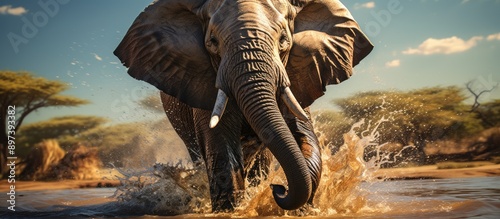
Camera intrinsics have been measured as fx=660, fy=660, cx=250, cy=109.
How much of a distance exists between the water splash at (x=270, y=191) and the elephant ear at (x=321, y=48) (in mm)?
966

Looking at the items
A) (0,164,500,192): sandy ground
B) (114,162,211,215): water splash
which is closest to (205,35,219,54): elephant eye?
(114,162,211,215): water splash

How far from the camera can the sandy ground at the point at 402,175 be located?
19.3m

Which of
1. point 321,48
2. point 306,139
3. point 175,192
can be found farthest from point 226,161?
point 175,192

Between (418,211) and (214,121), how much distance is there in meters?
2.76

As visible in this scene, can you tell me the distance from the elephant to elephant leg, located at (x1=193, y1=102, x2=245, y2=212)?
11 mm

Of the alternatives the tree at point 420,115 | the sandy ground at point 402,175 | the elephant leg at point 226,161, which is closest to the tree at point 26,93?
the sandy ground at point 402,175

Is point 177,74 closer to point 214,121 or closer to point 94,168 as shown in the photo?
point 214,121

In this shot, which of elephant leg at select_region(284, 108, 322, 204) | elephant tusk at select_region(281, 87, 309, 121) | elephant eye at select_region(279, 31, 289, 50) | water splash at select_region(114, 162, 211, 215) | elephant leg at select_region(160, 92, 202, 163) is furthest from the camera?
elephant leg at select_region(160, 92, 202, 163)

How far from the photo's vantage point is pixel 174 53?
7.11 meters

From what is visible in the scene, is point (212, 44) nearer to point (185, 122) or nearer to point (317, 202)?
point (317, 202)

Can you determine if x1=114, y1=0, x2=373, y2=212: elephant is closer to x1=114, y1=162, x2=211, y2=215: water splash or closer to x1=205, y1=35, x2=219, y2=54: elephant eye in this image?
x1=205, y1=35, x2=219, y2=54: elephant eye

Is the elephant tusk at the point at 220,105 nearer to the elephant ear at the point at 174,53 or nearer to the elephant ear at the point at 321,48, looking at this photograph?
the elephant ear at the point at 174,53

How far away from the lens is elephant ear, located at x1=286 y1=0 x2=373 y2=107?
22.8 ft

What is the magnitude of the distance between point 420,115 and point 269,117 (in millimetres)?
21724
